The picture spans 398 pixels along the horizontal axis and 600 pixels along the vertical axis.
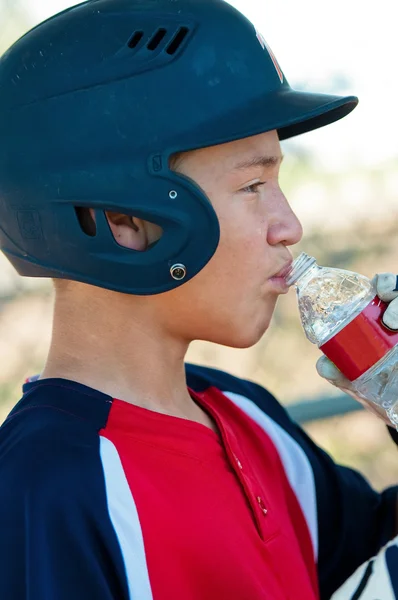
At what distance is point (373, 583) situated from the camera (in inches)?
66.1

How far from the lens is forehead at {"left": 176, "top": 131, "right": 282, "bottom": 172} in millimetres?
1715

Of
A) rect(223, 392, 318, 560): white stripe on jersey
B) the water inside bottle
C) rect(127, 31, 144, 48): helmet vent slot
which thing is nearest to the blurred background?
rect(223, 392, 318, 560): white stripe on jersey

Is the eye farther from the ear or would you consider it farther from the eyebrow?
the ear

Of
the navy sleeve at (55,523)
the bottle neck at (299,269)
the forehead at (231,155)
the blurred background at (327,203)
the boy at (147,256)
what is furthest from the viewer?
the blurred background at (327,203)

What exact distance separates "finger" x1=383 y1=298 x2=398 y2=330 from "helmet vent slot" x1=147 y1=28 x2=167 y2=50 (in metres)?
0.62

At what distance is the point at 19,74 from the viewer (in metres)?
1.74

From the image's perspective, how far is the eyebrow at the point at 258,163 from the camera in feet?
5.69

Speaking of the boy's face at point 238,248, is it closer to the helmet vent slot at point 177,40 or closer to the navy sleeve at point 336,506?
the helmet vent slot at point 177,40

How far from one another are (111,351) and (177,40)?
0.57 meters

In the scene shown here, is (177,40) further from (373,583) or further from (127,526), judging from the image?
(373,583)

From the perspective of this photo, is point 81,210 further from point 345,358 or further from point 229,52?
point 345,358

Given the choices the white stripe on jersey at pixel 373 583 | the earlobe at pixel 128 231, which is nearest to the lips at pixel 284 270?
the earlobe at pixel 128 231

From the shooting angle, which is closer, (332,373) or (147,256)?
(147,256)

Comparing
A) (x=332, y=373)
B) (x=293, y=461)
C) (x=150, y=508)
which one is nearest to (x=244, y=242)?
(x=332, y=373)
